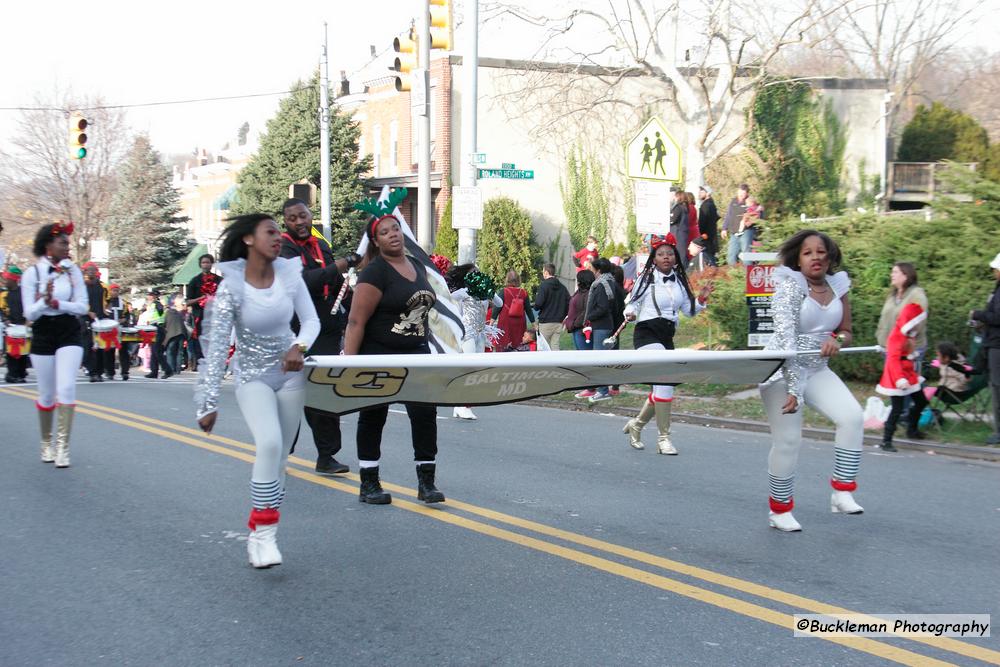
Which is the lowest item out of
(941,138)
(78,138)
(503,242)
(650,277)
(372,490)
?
(372,490)

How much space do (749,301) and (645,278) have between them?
3.49m

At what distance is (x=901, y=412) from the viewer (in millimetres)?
11602

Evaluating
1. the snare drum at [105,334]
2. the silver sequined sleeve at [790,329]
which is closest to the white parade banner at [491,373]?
the silver sequined sleeve at [790,329]

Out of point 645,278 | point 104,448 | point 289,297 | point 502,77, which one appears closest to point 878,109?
point 502,77

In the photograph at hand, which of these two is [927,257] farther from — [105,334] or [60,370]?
[105,334]

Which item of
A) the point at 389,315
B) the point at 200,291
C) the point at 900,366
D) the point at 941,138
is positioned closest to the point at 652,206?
the point at 900,366

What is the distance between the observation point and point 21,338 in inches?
620

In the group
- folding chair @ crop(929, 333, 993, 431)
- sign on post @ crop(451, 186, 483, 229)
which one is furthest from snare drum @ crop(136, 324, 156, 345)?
folding chair @ crop(929, 333, 993, 431)

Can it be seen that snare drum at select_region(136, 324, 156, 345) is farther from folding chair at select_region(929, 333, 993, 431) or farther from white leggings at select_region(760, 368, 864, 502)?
white leggings at select_region(760, 368, 864, 502)

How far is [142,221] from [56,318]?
41.9 m

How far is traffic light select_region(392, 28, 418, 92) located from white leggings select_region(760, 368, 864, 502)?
13.9 m

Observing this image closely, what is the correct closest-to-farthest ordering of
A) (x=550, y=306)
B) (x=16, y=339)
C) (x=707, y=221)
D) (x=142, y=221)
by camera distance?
(x=16, y=339) < (x=550, y=306) < (x=707, y=221) < (x=142, y=221)

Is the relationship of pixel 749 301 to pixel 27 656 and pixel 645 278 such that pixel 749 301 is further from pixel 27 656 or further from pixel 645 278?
pixel 27 656

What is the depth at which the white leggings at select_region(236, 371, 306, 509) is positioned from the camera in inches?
231
